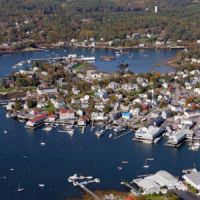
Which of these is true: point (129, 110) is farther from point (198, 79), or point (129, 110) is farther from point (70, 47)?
point (70, 47)

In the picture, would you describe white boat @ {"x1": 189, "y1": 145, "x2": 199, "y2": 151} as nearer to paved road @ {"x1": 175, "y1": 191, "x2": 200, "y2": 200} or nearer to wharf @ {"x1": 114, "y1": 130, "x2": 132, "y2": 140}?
wharf @ {"x1": 114, "y1": 130, "x2": 132, "y2": 140}

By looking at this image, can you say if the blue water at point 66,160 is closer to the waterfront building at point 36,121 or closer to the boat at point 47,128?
the boat at point 47,128

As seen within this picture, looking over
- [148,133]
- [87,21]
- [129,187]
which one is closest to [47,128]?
[148,133]

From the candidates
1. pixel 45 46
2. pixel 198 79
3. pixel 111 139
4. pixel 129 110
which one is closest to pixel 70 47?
pixel 45 46

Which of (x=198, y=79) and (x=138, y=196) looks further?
(x=198, y=79)

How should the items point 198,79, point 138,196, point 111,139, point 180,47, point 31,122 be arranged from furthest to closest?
point 180,47 → point 198,79 → point 31,122 → point 111,139 → point 138,196
